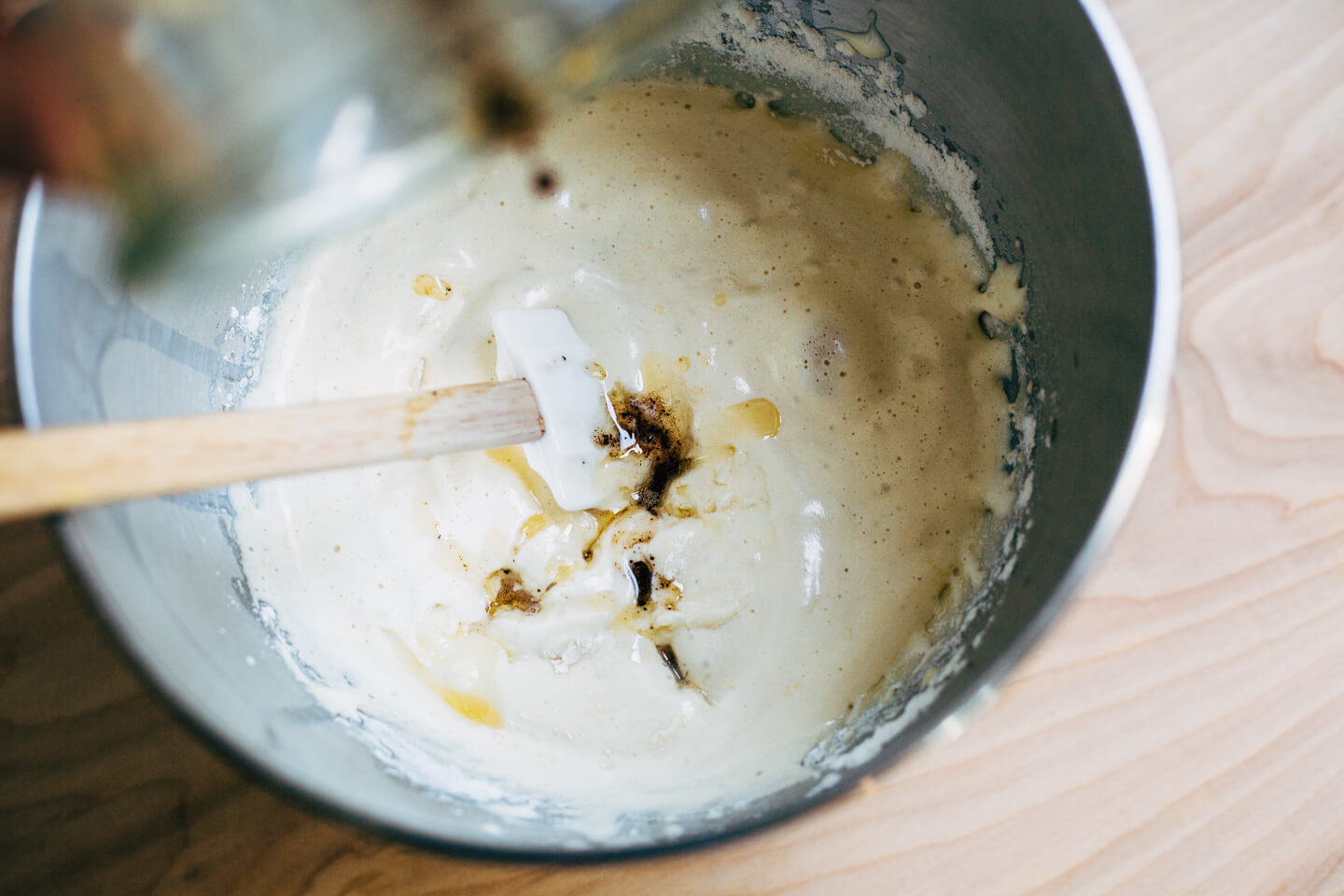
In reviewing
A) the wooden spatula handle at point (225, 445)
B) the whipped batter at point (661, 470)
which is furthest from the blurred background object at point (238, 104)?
the whipped batter at point (661, 470)

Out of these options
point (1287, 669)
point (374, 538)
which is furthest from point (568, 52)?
point (1287, 669)

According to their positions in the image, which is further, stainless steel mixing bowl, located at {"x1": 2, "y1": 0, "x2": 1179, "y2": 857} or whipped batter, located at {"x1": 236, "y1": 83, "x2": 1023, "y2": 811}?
whipped batter, located at {"x1": 236, "y1": 83, "x2": 1023, "y2": 811}

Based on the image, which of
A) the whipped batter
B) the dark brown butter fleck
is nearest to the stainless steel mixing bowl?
the whipped batter

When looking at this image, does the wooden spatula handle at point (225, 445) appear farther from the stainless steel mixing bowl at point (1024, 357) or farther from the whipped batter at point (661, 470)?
the whipped batter at point (661, 470)

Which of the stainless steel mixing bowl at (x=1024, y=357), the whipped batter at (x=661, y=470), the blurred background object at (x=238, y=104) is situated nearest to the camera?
the blurred background object at (x=238, y=104)

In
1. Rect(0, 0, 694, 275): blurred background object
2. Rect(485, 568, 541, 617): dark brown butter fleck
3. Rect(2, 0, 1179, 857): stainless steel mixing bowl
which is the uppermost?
Rect(0, 0, 694, 275): blurred background object

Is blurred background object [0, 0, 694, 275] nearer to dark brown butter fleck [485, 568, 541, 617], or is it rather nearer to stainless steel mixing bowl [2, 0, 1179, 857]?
stainless steel mixing bowl [2, 0, 1179, 857]

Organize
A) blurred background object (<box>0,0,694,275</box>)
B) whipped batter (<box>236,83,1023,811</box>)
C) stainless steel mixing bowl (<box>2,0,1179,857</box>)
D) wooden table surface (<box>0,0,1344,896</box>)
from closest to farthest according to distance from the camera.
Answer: blurred background object (<box>0,0,694,275</box>) < stainless steel mixing bowl (<box>2,0,1179,857</box>) < wooden table surface (<box>0,0,1344,896</box>) < whipped batter (<box>236,83,1023,811</box>)
